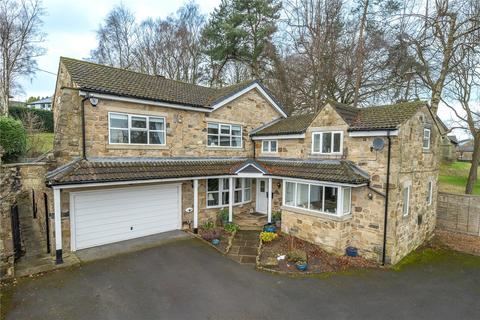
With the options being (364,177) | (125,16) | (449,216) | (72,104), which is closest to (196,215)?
(72,104)

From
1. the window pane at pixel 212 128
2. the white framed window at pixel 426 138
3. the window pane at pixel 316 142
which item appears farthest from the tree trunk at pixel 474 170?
the window pane at pixel 212 128

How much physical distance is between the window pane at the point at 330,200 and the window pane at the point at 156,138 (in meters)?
7.73

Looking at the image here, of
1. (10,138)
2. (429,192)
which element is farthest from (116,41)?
(429,192)

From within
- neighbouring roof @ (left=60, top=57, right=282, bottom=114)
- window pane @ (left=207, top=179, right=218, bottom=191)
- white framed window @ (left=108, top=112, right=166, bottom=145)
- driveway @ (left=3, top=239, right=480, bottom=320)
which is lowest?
driveway @ (left=3, top=239, right=480, bottom=320)

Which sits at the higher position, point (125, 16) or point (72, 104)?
point (125, 16)

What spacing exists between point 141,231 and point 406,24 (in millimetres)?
17991

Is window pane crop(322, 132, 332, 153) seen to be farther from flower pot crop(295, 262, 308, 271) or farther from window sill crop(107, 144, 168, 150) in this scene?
window sill crop(107, 144, 168, 150)

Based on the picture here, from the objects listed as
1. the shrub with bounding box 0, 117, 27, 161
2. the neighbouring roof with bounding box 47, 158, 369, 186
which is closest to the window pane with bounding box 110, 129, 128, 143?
the neighbouring roof with bounding box 47, 158, 369, 186

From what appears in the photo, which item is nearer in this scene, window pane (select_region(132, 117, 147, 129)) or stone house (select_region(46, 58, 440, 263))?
stone house (select_region(46, 58, 440, 263))

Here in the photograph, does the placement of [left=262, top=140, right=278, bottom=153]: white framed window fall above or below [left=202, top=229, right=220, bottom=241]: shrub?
above

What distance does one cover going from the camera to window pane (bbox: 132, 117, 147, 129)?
10.6 metres

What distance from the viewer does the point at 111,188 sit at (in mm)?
9844

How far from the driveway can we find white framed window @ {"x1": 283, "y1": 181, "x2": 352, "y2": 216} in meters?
2.52

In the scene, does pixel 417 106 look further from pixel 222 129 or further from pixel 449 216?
pixel 222 129
